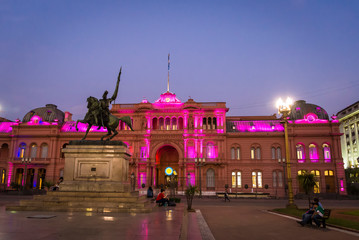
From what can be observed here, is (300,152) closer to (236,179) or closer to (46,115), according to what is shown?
(236,179)

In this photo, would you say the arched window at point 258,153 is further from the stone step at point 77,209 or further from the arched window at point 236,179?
the stone step at point 77,209

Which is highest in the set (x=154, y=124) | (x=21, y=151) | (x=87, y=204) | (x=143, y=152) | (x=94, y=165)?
(x=154, y=124)

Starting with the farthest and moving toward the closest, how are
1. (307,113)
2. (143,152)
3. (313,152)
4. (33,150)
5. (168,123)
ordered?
(33,150) → (168,123) → (307,113) → (143,152) → (313,152)

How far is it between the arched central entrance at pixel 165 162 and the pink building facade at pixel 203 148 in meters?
0.18

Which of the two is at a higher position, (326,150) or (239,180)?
(326,150)

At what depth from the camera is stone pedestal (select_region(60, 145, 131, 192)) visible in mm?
16172

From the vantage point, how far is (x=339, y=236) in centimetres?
1022

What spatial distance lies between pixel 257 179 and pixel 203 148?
10.8m

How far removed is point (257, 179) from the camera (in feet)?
157

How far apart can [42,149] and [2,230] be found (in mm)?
47935

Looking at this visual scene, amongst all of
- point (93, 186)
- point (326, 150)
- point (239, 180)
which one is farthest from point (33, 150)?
point (326, 150)

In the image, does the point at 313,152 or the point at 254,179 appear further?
the point at 313,152

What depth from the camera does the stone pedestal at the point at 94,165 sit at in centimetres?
1617

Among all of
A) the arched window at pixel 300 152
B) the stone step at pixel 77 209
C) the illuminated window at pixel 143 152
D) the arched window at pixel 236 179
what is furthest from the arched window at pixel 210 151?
the stone step at pixel 77 209
